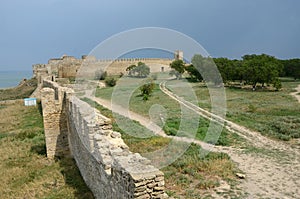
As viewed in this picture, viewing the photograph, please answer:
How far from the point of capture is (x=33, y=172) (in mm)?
9688

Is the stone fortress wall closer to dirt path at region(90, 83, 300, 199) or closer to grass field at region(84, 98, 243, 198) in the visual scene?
dirt path at region(90, 83, 300, 199)

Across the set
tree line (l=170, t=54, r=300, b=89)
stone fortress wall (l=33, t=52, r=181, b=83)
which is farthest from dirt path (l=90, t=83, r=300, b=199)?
stone fortress wall (l=33, t=52, r=181, b=83)

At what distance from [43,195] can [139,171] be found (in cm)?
455

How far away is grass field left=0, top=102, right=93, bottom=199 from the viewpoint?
7.96m

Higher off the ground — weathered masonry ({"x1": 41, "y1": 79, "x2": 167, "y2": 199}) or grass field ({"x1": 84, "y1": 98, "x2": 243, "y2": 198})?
weathered masonry ({"x1": 41, "y1": 79, "x2": 167, "y2": 199})

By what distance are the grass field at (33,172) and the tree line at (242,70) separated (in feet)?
85.5

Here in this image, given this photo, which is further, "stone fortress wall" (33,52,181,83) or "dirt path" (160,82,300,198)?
"stone fortress wall" (33,52,181,83)

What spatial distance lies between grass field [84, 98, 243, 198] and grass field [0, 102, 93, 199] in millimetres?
2291

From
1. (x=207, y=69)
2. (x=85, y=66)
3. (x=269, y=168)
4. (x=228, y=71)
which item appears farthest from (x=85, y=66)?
(x=269, y=168)

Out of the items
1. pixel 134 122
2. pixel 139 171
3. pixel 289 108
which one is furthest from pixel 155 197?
pixel 289 108

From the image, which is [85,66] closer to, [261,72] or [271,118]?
[261,72]

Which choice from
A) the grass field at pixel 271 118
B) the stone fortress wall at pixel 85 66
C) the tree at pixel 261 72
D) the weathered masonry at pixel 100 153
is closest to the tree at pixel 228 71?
the tree at pixel 261 72

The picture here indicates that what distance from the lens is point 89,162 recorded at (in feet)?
24.1

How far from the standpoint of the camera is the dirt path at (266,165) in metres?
7.24
